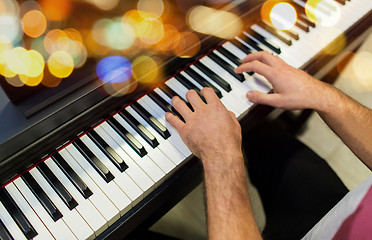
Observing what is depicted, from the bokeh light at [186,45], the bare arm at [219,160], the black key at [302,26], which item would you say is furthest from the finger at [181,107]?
the black key at [302,26]

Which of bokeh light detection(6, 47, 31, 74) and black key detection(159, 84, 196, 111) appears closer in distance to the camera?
bokeh light detection(6, 47, 31, 74)

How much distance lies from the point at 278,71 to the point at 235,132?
0.35 m

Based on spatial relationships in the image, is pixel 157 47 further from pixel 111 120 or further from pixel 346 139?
pixel 346 139

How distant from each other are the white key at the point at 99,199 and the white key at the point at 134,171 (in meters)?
0.11

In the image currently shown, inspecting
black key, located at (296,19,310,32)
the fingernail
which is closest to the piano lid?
the fingernail

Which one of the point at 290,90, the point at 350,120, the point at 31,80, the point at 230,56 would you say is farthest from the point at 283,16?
the point at 31,80

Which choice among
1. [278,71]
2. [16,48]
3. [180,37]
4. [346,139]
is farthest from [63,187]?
[346,139]

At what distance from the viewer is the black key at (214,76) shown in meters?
1.39

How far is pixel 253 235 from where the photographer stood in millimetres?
993

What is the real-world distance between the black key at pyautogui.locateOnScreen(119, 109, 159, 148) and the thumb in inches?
17.2

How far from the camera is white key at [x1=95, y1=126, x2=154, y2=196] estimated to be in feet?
3.69

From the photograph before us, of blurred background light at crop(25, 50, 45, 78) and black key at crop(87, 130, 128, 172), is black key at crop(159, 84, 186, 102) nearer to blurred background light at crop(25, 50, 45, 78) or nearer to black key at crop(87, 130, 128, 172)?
black key at crop(87, 130, 128, 172)

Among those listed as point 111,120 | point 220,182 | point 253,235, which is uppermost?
point 111,120

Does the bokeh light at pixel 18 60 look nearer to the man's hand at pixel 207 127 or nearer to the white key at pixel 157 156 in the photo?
the white key at pixel 157 156
